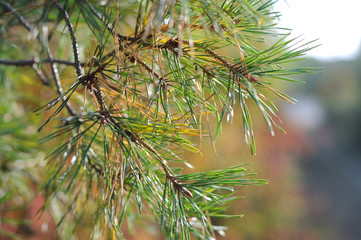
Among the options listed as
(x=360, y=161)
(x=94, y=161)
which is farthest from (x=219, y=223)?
(x=360, y=161)

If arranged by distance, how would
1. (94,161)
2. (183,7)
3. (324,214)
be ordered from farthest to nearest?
(324,214), (94,161), (183,7)

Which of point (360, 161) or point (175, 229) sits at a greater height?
point (175, 229)

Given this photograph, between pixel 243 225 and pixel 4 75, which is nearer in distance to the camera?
pixel 4 75

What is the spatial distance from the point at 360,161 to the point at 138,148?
7.94 m

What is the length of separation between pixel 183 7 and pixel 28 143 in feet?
2.46

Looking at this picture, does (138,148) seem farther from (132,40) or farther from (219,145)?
(219,145)

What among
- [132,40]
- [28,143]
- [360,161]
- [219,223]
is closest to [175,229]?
[132,40]

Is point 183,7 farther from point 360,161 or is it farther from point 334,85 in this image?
point 334,85

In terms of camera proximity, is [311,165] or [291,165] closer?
[291,165]

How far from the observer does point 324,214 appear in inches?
192

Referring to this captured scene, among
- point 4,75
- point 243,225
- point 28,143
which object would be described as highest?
point 4,75

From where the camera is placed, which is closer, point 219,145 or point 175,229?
point 175,229

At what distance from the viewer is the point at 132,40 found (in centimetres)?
36

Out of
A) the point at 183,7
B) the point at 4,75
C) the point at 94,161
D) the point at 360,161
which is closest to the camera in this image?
the point at 183,7
